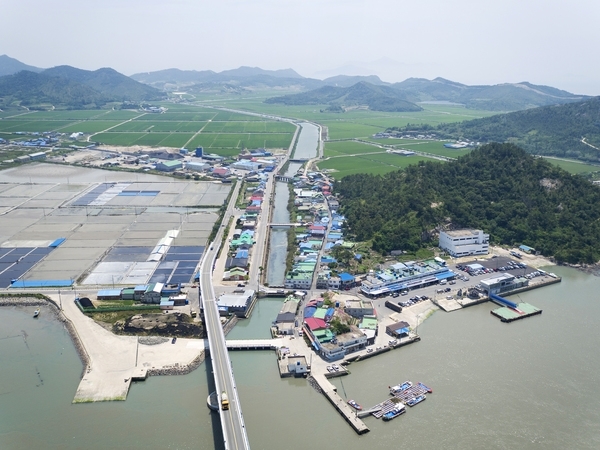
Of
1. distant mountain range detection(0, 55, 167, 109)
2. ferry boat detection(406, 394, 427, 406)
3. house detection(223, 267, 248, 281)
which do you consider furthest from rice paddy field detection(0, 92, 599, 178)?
ferry boat detection(406, 394, 427, 406)

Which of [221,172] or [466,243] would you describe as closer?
[466,243]

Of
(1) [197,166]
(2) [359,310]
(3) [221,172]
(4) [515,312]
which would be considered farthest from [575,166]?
(2) [359,310]

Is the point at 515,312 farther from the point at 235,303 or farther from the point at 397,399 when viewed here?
the point at 235,303

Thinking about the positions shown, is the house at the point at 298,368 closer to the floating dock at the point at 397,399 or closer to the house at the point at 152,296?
the floating dock at the point at 397,399

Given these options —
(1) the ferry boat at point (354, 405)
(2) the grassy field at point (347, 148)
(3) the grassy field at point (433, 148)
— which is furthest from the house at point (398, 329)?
(3) the grassy field at point (433, 148)

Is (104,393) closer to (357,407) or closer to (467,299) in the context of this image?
(357,407)

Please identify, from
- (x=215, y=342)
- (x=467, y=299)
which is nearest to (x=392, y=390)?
(x=215, y=342)
